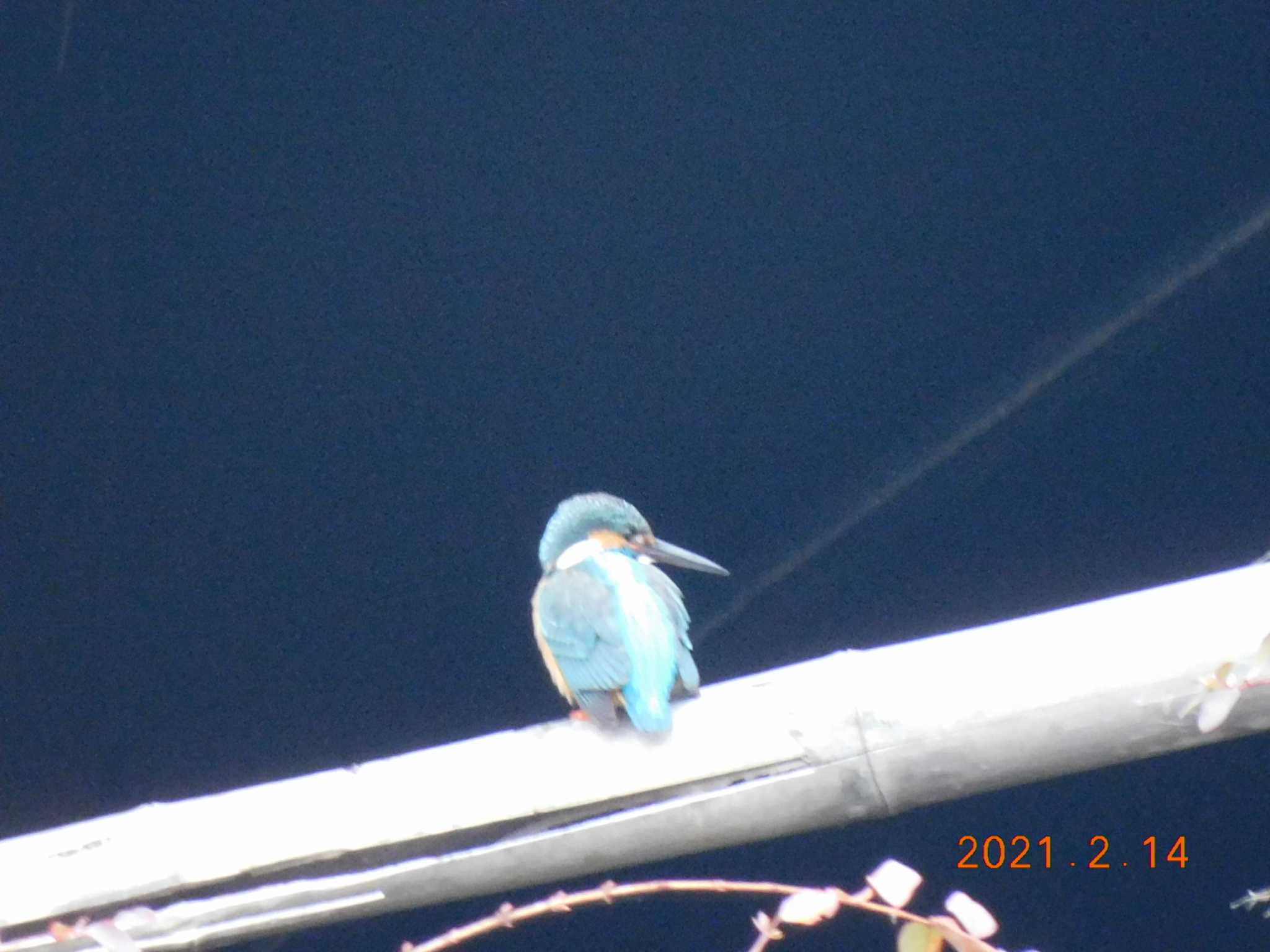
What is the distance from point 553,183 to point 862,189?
48 centimetres

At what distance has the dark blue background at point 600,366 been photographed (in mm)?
2076

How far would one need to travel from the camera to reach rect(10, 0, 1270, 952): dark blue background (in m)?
2.08

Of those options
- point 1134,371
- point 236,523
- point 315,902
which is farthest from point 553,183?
point 315,902

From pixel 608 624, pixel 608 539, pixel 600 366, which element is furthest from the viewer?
pixel 600 366

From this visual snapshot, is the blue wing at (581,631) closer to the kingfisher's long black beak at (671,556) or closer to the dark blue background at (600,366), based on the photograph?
the kingfisher's long black beak at (671,556)

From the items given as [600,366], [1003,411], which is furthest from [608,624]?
[1003,411]

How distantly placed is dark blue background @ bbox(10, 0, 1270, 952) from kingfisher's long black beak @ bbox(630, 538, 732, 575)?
369 mm

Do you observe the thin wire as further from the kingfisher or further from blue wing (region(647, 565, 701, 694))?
blue wing (region(647, 565, 701, 694))

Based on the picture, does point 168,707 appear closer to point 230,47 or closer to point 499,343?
point 499,343

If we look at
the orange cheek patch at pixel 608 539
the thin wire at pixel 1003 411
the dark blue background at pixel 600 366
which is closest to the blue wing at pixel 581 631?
the orange cheek patch at pixel 608 539

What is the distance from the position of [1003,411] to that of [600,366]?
695 mm

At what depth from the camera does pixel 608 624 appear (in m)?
1.62

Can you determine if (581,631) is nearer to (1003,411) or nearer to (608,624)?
(608,624)

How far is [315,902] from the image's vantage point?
3.55 ft
